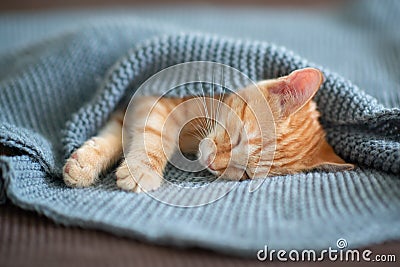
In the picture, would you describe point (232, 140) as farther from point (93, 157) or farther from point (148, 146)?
point (93, 157)

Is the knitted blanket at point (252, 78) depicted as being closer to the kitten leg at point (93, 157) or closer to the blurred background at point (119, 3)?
the kitten leg at point (93, 157)

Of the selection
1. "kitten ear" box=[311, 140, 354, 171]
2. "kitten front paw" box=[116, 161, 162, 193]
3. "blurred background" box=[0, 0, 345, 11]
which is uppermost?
"blurred background" box=[0, 0, 345, 11]

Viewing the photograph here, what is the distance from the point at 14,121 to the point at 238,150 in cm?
61

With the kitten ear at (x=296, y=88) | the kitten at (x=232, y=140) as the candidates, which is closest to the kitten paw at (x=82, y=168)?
the kitten at (x=232, y=140)

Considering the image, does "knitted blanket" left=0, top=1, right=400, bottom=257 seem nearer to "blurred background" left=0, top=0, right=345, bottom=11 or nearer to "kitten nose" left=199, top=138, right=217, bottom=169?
"kitten nose" left=199, top=138, right=217, bottom=169

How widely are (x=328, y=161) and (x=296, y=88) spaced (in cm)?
19

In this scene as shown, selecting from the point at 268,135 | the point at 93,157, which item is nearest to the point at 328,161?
the point at 268,135

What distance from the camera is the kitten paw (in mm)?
1047

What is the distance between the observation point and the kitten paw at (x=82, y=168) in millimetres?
1047

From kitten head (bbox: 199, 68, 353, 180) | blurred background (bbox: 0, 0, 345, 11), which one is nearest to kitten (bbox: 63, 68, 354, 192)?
kitten head (bbox: 199, 68, 353, 180)

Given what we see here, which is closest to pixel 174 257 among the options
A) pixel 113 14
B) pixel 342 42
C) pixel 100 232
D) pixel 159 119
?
pixel 100 232

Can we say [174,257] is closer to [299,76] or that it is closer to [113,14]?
[299,76]

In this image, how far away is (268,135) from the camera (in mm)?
1089

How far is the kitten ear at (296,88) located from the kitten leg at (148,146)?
281 mm
